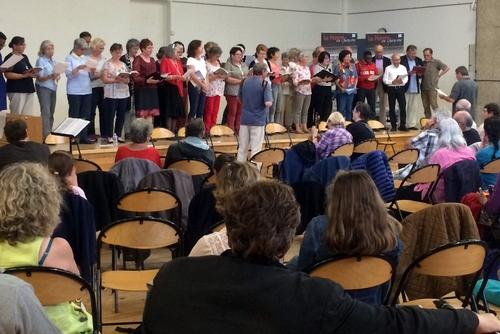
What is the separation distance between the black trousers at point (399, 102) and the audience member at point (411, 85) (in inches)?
11.6

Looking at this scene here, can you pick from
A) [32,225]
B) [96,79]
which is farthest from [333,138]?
[32,225]

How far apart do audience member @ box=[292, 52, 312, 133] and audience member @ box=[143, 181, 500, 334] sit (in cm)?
1013

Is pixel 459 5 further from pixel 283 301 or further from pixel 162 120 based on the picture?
pixel 283 301

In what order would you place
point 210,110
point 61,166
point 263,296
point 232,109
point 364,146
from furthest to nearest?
point 232,109, point 210,110, point 364,146, point 61,166, point 263,296

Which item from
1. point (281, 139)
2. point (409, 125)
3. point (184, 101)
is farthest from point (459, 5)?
point (184, 101)

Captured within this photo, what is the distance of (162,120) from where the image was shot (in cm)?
1107

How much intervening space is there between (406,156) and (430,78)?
21.0 ft

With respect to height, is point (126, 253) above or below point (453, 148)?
below

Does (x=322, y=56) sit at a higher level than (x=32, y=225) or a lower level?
higher

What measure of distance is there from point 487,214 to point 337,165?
4.90 ft

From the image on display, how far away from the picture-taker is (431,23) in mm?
16656

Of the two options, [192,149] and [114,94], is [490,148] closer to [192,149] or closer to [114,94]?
[192,149]

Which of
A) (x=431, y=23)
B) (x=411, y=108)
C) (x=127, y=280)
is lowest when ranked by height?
(x=127, y=280)

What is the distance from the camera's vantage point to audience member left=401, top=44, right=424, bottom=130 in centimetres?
1346
